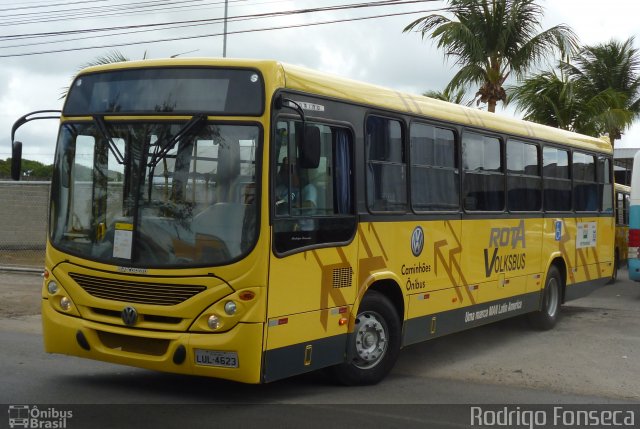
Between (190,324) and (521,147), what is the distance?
6.44 m

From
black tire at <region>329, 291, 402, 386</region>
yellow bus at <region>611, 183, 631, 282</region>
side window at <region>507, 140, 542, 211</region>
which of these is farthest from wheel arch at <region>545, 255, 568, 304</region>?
yellow bus at <region>611, 183, 631, 282</region>

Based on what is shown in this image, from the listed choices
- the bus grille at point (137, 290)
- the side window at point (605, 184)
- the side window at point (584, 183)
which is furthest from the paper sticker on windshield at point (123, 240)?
the side window at point (605, 184)

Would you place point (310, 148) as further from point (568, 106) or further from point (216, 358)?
point (568, 106)

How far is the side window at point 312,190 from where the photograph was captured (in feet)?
22.8

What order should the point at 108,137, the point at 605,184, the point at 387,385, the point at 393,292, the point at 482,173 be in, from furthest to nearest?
the point at 605,184, the point at 482,173, the point at 393,292, the point at 387,385, the point at 108,137

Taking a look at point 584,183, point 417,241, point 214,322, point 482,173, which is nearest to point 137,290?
point 214,322

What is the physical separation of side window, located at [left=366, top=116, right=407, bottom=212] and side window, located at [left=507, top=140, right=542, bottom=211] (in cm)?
292

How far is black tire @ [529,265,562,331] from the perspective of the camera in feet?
40.6

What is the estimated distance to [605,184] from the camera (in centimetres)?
1470

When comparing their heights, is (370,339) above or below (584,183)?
below

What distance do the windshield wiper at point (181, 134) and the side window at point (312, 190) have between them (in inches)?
25.2

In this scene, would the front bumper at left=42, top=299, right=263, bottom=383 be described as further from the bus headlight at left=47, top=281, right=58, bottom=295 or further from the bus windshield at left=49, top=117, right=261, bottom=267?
the bus windshield at left=49, top=117, right=261, bottom=267

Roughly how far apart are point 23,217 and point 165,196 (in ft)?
52.7

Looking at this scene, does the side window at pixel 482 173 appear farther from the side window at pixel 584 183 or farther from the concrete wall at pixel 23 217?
the concrete wall at pixel 23 217
